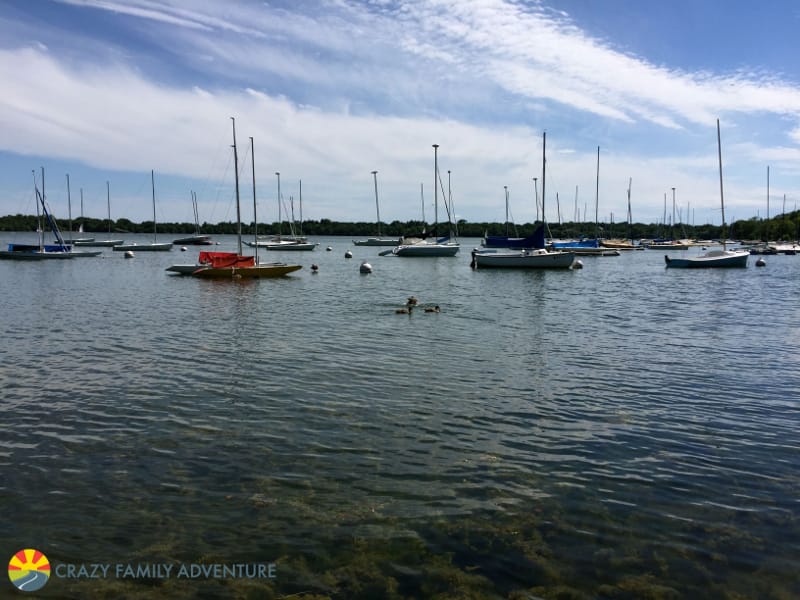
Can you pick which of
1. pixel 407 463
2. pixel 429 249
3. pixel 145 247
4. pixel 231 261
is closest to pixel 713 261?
pixel 429 249

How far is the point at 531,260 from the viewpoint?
64.6 metres

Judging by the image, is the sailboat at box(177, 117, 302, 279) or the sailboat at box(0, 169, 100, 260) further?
the sailboat at box(0, 169, 100, 260)

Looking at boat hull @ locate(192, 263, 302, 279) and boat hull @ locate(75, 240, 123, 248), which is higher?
boat hull @ locate(75, 240, 123, 248)

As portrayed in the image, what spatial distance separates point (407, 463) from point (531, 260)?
2237 inches

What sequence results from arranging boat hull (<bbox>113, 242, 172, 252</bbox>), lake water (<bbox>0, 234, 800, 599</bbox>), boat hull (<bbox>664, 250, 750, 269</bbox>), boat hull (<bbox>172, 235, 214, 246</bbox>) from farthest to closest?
boat hull (<bbox>172, 235, 214, 246</bbox>) < boat hull (<bbox>113, 242, 172, 252</bbox>) < boat hull (<bbox>664, 250, 750, 269</bbox>) < lake water (<bbox>0, 234, 800, 599</bbox>)

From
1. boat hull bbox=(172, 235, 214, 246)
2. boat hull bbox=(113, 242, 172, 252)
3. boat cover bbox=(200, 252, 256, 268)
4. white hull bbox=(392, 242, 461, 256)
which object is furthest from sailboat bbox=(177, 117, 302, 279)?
boat hull bbox=(172, 235, 214, 246)

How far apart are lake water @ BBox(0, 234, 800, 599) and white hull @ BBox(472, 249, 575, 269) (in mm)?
42087

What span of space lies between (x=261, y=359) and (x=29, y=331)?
1158 centimetres

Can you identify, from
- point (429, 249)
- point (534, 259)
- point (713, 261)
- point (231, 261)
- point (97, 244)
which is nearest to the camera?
point (231, 261)

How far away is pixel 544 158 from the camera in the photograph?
69188mm

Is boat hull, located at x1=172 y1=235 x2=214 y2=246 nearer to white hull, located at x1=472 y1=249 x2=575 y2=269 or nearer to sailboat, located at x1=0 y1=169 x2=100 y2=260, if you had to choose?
sailboat, located at x1=0 y1=169 x2=100 y2=260

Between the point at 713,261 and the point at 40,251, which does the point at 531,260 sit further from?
the point at 40,251

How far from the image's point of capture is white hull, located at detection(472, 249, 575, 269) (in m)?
64.6

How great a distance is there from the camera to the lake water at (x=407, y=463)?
6989 mm
